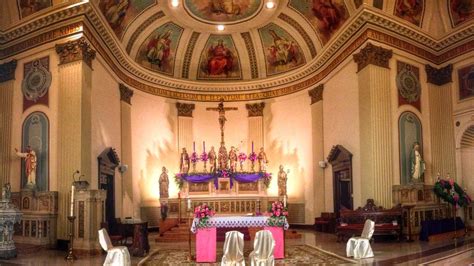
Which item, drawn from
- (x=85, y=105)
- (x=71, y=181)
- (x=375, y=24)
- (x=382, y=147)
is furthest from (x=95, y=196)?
(x=375, y=24)

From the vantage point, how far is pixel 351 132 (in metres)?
17.6

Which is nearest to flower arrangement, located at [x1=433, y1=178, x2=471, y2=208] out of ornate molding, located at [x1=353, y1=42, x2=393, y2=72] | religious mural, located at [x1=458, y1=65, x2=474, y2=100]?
religious mural, located at [x1=458, y1=65, x2=474, y2=100]

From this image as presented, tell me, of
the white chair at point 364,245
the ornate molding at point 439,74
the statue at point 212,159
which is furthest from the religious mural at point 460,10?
the statue at point 212,159

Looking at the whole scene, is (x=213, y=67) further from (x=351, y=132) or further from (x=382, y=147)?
(x=382, y=147)

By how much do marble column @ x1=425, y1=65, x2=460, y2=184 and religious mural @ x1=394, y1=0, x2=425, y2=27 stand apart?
5.95ft

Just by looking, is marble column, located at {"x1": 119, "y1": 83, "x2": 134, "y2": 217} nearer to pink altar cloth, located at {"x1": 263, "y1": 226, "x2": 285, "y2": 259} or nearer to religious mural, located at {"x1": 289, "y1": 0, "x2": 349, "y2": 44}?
religious mural, located at {"x1": 289, "y1": 0, "x2": 349, "y2": 44}

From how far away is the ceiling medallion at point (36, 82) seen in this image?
15.3 meters

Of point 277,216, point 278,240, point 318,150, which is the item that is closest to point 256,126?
point 318,150

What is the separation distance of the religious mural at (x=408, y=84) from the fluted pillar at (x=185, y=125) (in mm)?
10130

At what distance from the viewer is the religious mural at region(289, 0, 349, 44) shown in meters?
18.0

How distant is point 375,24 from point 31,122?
11736 mm

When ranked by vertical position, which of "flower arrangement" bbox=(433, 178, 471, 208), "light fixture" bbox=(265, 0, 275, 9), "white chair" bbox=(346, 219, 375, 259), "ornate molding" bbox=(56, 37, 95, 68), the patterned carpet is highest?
"light fixture" bbox=(265, 0, 275, 9)

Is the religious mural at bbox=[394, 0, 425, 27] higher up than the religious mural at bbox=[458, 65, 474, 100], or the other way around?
the religious mural at bbox=[394, 0, 425, 27]

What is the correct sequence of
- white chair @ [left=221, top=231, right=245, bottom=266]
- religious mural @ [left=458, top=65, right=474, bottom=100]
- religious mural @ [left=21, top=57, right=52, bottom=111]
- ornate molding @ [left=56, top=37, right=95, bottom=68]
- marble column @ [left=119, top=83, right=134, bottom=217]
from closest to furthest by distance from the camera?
white chair @ [left=221, top=231, right=245, bottom=266] < ornate molding @ [left=56, top=37, right=95, bottom=68] < religious mural @ [left=21, top=57, right=52, bottom=111] < religious mural @ [left=458, top=65, right=474, bottom=100] < marble column @ [left=119, top=83, right=134, bottom=217]
